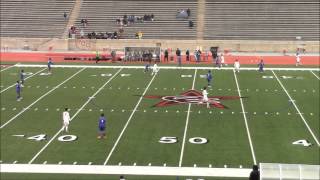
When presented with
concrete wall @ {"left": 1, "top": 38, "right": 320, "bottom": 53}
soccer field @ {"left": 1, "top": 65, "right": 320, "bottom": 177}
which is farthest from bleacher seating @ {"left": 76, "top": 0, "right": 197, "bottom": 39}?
soccer field @ {"left": 1, "top": 65, "right": 320, "bottom": 177}

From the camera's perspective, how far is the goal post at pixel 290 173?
11016 millimetres

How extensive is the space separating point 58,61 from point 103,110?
57.6 feet

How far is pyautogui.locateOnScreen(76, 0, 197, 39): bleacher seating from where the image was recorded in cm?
5150

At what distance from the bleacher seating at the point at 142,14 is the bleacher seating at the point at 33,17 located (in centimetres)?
198

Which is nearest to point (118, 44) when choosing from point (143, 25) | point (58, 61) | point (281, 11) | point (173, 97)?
point (143, 25)

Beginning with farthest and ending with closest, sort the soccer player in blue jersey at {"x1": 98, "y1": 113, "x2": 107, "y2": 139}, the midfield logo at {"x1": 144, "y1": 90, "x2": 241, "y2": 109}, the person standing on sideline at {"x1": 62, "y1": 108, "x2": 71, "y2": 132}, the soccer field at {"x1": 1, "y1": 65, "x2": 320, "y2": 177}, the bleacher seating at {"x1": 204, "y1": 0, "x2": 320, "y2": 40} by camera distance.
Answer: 1. the bleacher seating at {"x1": 204, "y1": 0, "x2": 320, "y2": 40}
2. the midfield logo at {"x1": 144, "y1": 90, "x2": 241, "y2": 109}
3. the person standing on sideline at {"x1": 62, "y1": 108, "x2": 71, "y2": 132}
4. the soccer player in blue jersey at {"x1": 98, "y1": 113, "x2": 107, "y2": 139}
5. the soccer field at {"x1": 1, "y1": 65, "x2": 320, "y2": 177}

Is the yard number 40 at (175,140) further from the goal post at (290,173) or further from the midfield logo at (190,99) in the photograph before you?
the goal post at (290,173)

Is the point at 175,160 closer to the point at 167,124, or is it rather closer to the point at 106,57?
the point at 167,124

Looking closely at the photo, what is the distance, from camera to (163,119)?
77.9ft

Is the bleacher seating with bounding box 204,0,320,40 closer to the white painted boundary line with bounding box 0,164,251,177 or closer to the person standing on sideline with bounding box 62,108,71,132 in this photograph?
the person standing on sideline with bounding box 62,108,71,132

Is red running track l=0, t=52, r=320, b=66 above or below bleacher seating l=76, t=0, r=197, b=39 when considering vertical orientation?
below

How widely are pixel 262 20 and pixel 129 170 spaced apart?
36.6 metres

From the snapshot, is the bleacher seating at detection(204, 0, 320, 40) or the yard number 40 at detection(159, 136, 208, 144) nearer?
the yard number 40 at detection(159, 136, 208, 144)

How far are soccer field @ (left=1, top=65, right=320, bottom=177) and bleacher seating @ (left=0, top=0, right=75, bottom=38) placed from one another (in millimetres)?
17748
